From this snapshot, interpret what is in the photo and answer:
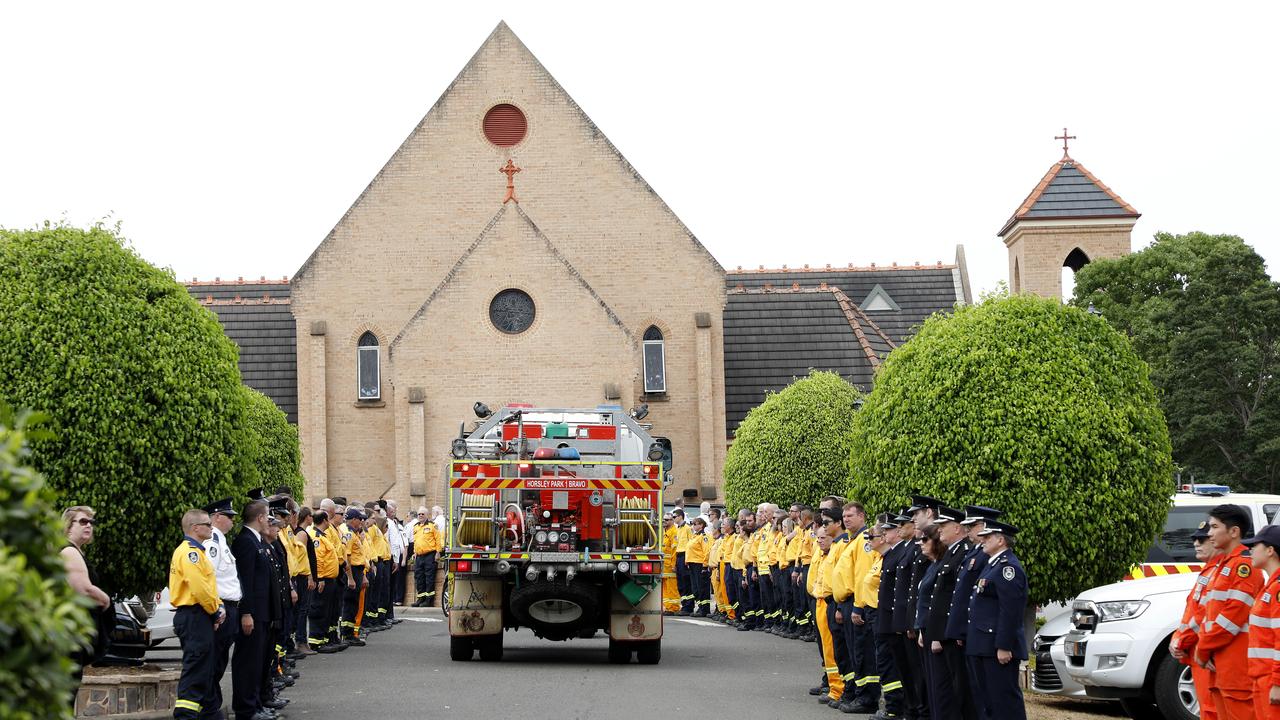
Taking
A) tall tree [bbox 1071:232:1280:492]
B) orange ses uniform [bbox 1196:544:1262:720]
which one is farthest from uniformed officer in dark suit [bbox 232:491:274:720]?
tall tree [bbox 1071:232:1280:492]

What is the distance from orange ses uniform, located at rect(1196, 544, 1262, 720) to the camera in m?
10.0

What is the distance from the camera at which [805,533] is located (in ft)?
68.8

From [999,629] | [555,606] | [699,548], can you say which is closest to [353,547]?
[555,606]

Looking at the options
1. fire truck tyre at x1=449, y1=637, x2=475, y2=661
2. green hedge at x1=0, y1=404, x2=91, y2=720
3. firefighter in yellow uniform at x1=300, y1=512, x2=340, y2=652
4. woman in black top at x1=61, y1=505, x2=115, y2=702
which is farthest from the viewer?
firefighter in yellow uniform at x1=300, y1=512, x2=340, y2=652

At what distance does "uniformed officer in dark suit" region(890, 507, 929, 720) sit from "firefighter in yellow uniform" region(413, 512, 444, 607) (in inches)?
617

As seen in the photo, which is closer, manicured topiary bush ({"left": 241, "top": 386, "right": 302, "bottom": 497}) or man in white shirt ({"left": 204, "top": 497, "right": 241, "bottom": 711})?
man in white shirt ({"left": 204, "top": 497, "right": 241, "bottom": 711})

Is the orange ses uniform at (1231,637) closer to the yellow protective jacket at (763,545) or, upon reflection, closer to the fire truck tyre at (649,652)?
the fire truck tyre at (649,652)

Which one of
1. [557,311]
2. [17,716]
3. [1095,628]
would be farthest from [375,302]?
[17,716]

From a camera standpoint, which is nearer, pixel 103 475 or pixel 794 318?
pixel 103 475

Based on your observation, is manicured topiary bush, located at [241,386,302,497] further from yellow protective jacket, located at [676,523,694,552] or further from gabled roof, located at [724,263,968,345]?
gabled roof, located at [724,263,968,345]

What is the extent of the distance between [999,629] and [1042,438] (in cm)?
466

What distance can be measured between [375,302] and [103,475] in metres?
29.0

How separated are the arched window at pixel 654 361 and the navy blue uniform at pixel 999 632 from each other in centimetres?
3149

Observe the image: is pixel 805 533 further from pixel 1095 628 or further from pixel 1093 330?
pixel 1095 628
